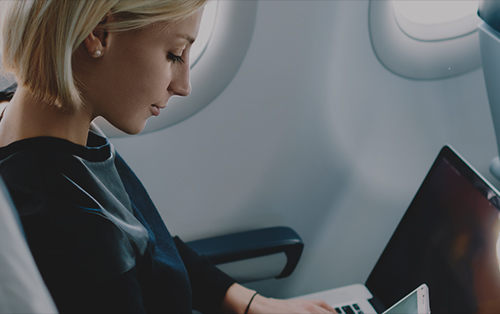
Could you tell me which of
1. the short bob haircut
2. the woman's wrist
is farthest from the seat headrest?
the woman's wrist

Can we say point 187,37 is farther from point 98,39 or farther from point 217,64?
point 217,64

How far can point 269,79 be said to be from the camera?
1188 millimetres

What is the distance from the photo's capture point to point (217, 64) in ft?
3.67

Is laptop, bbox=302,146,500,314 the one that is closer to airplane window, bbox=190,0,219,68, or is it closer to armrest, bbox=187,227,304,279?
armrest, bbox=187,227,304,279

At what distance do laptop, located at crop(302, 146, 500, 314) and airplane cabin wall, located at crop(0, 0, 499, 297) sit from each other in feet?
1.01

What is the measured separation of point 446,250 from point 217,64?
Answer: 0.67 meters

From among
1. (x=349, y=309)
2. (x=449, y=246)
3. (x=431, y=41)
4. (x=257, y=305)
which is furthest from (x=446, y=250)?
(x=431, y=41)

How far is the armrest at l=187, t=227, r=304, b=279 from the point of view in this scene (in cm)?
122

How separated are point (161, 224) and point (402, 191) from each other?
86 centimetres

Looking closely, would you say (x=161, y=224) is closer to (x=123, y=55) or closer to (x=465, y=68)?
(x=123, y=55)

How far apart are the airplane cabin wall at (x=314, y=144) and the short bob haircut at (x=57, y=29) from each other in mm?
520

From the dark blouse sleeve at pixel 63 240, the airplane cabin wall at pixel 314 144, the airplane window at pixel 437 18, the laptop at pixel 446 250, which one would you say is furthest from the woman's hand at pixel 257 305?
the airplane window at pixel 437 18

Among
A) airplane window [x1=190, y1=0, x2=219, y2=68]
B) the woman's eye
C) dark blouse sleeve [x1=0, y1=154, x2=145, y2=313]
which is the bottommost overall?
dark blouse sleeve [x1=0, y1=154, x2=145, y2=313]

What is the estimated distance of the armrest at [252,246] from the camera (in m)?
1.22
